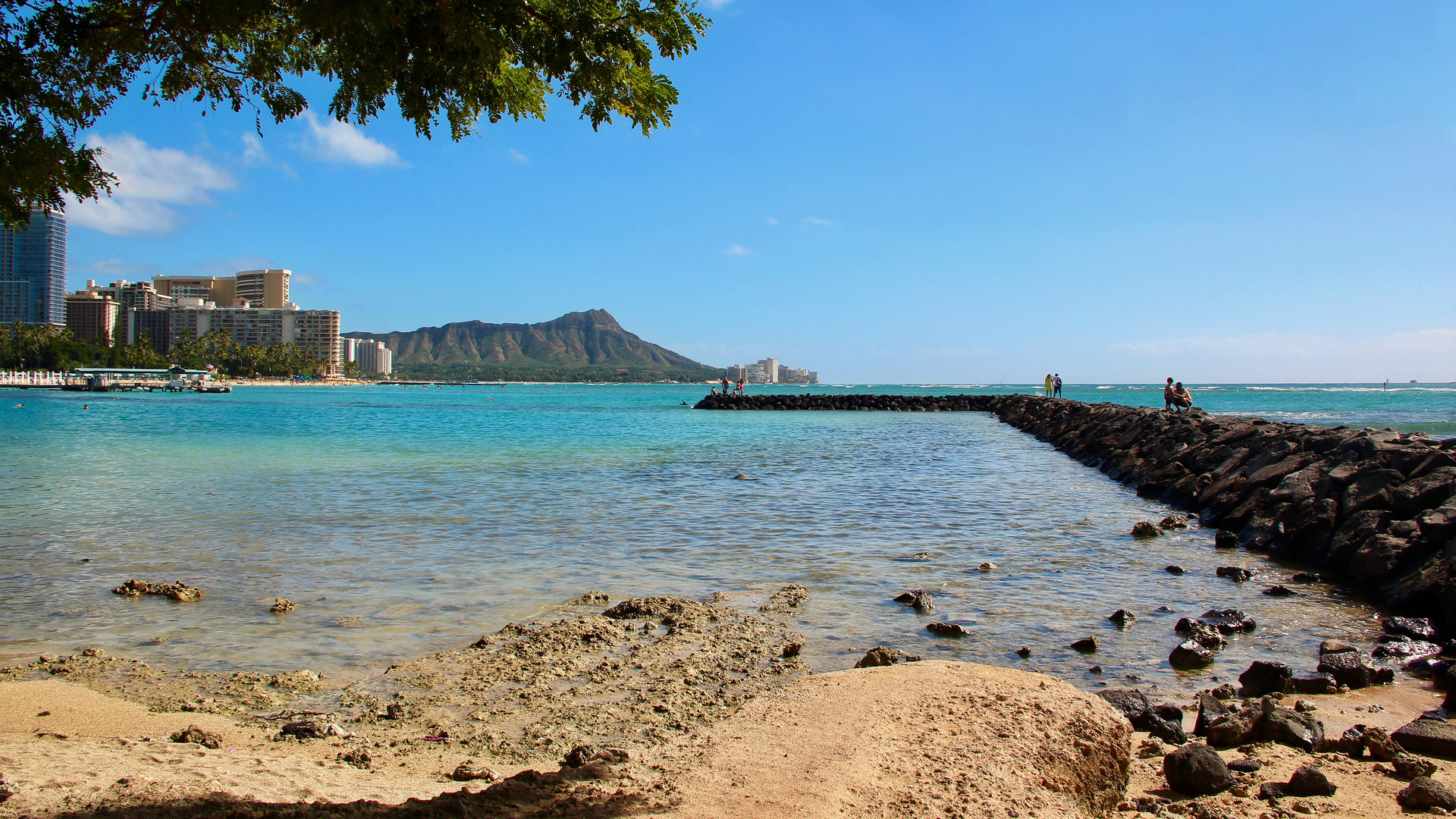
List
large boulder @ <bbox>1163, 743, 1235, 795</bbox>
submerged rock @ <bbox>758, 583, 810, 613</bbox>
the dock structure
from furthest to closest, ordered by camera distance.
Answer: the dock structure, submerged rock @ <bbox>758, 583, 810, 613</bbox>, large boulder @ <bbox>1163, 743, 1235, 795</bbox>

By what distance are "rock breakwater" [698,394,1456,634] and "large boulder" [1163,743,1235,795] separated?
14.4 feet

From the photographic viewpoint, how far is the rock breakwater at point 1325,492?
306 inches

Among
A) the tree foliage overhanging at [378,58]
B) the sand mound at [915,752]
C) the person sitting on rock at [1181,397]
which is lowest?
the sand mound at [915,752]

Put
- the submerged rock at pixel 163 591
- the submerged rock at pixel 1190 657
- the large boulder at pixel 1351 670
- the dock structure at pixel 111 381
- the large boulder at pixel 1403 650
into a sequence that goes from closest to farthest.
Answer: the large boulder at pixel 1351 670 < the submerged rock at pixel 1190 657 < the large boulder at pixel 1403 650 < the submerged rock at pixel 163 591 < the dock structure at pixel 111 381

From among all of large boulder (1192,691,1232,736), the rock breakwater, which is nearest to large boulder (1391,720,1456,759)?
large boulder (1192,691,1232,736)

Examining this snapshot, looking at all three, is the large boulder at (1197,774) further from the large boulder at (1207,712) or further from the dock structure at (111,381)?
the dock structure at (111,381)

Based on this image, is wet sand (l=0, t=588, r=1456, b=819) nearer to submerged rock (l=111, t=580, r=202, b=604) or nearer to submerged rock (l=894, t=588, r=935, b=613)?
submerged rock (l=111, t=580, r=202, b=604)

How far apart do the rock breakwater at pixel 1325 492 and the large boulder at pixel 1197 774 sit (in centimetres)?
440

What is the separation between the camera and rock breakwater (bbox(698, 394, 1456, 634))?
7.77 meters

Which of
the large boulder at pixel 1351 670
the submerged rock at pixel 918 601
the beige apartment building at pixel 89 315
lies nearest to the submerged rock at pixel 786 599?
the submerged rock at pixel 918 601

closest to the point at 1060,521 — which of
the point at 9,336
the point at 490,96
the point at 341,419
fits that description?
the point at 490,96

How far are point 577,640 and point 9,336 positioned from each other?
163 metres

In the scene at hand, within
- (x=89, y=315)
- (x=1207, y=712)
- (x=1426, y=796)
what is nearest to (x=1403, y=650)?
(x=1207, y=712)

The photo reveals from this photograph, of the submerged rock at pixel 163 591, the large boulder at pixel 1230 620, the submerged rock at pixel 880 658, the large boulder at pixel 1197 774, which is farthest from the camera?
the submerged rock at pixel 163 591
